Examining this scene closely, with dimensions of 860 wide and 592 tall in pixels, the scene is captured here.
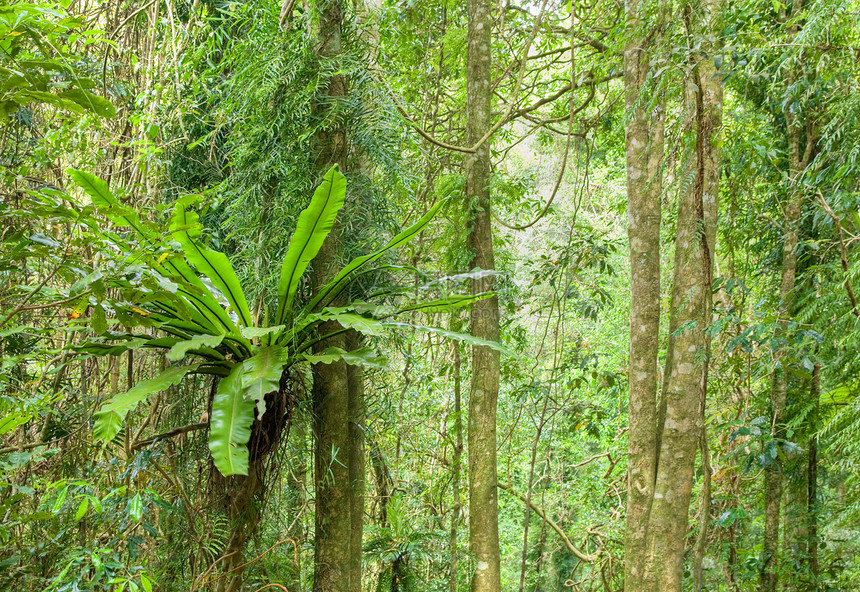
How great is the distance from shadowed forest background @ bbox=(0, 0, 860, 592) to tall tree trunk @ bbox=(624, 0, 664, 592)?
0.7 inches

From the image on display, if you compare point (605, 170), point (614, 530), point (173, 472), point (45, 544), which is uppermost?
point (605, 170)

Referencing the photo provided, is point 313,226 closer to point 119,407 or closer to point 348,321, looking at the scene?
point 348,321

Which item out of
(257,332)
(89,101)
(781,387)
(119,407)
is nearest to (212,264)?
(257,332)

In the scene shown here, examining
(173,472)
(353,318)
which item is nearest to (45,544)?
(173,472)

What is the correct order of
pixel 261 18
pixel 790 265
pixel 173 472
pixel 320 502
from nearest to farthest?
pixel 173 472 < pixel 320 502 < pixel 261 18 < pixel 790 265

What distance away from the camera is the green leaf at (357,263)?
2.56 m

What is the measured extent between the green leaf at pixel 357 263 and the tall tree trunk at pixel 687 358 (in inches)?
54.5

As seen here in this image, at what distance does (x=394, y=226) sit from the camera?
348 centimetres

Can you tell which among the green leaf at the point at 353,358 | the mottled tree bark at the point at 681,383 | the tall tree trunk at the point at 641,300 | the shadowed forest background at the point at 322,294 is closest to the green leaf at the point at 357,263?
the shadowed forest background at the point at 322,294

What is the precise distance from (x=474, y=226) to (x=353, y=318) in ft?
4.96

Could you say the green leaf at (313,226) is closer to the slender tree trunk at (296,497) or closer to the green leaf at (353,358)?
the green leaf at (353,358)

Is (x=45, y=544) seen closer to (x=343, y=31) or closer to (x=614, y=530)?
(x=343, y=31)

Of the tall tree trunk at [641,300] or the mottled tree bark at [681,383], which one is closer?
the mottled tree bark at [681,383]

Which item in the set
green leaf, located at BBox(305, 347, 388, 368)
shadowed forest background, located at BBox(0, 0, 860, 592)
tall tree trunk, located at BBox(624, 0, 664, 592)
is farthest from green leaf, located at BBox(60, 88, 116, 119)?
tall tree trunk, located at BBox(624, 0, 664, 592)
